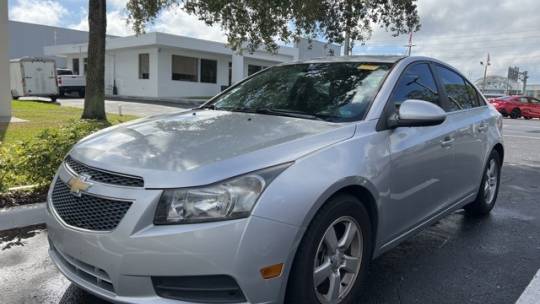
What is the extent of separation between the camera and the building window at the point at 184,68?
30.8 m

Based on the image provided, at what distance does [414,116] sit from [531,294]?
155cm

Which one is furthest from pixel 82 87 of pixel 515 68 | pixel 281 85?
pixel 515 68

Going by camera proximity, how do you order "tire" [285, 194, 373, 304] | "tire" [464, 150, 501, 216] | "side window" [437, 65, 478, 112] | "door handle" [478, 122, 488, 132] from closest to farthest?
"tire" [285, 194, 373, 304] < "side window" [437, 65, 478, 112] < "door handle" [478, 122, 488, 132] < "tire" [464, 150, 501, 216]

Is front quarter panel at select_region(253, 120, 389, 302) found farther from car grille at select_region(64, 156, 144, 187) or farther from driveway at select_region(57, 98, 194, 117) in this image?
driveway at select_region(57, 98, 194, 117)

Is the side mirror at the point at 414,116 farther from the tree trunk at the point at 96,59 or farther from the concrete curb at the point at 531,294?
the tree trunk at the point at 96,59

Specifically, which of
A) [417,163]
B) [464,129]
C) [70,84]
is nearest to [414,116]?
[417,163]

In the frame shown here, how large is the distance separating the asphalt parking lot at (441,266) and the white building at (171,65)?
24.2 m

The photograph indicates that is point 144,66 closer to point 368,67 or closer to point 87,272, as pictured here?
point 368,67

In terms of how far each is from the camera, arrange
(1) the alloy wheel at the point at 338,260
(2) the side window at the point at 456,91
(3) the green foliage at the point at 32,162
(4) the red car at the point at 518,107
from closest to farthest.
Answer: (1) the alloy wheel at the point at 338,260, (2) the side window at the point at 456,91, (3) the green foliage at the point at 32,162, (4) the red car at the point at 518,107

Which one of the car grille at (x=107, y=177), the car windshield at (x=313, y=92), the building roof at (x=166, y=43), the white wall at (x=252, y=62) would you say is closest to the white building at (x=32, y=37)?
the building roof at (x=166, y=43)

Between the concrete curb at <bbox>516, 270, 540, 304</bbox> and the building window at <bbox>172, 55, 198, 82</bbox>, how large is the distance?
94.3ft

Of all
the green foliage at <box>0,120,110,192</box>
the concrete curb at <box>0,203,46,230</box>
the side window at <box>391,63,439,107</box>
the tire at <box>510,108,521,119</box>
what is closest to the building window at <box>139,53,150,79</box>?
the tire at <box>510,108,521,119</box>

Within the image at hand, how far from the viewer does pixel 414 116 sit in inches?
128

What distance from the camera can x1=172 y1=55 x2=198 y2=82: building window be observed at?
30.8 metres
